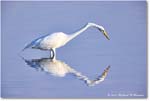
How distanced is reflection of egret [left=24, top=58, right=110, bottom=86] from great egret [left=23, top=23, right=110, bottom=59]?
52 mm

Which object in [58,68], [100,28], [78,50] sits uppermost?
[100,28]

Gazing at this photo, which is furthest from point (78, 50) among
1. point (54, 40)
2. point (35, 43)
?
point (35, 43)

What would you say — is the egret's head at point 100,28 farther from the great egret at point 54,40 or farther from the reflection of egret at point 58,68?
the reflection of egret at point 58,68

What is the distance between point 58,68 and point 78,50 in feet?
0.56

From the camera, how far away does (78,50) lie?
2504 millimetres

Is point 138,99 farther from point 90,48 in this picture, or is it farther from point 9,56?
point 9,56

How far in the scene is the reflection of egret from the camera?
2496 mm

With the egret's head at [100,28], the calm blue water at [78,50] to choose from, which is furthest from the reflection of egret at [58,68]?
the egret's head at [100,28]

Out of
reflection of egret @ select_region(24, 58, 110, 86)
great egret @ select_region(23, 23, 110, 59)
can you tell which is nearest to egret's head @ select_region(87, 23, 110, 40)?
great egret @ select_region(23, 23, 110, 59)

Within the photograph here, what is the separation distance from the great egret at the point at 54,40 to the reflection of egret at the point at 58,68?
52mm

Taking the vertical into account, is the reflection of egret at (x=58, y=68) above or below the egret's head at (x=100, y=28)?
below

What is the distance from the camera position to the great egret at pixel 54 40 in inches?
98.0

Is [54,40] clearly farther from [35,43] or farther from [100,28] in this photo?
[100,28]

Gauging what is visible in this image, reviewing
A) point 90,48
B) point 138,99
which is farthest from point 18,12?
point 138,99
